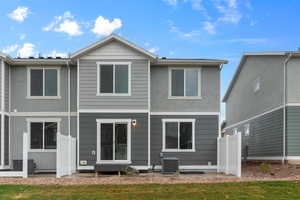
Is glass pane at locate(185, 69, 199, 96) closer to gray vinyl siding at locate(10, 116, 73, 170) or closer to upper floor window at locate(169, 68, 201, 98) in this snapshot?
upper floor window at locate(169, 68, 201, 98)

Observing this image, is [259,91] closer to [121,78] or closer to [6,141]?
[121,78]

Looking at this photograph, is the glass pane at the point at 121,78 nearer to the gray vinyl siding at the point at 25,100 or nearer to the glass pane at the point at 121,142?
the glass pane at the point at 121,142

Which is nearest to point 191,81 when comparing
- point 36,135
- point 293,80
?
point 293,80

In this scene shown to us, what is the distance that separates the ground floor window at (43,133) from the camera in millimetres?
17719

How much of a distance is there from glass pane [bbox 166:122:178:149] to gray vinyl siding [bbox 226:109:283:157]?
16.9 feet

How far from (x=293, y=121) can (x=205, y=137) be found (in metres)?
4.16

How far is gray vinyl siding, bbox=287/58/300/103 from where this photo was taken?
17.8 metres

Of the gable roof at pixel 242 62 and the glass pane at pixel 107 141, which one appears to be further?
the gable roof at pixel 242 62

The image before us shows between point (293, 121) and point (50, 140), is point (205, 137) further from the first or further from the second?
point (50, 140)

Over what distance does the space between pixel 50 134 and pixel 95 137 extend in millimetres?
2425

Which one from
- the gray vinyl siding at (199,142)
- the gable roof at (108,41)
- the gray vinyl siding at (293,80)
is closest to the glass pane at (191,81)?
the gray vinyl siding at (199,142)

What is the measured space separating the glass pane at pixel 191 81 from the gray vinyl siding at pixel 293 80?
436 centimetres

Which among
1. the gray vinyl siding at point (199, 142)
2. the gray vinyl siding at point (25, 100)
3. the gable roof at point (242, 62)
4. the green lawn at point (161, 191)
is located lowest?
the green lawn at point (161, 191)

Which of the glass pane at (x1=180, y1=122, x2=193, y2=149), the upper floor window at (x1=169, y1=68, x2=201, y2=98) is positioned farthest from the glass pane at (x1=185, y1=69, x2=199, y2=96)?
the glass pane at (x1=180, y1=122, x2=193, y2=149)
